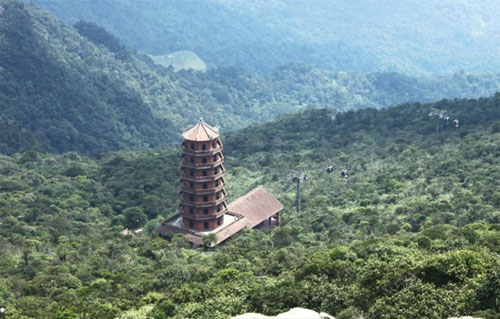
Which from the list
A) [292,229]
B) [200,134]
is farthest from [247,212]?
[200,134]

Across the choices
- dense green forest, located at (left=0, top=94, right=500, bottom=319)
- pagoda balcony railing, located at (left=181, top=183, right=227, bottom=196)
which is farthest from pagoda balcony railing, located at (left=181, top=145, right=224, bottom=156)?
dense green forest, located at (left=0, top=94, right=500, bottom=319)

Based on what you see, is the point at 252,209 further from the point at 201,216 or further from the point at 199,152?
the point at 199,152

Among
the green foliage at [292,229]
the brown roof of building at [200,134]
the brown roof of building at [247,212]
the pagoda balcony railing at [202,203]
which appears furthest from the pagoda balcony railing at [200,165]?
the green foliage at [292,229]

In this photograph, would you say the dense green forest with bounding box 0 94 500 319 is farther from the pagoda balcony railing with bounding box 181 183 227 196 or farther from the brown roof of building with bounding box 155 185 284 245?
the pagoda balcony railing with bounding box 181 183 227 196

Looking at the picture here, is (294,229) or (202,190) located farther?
(294,229)

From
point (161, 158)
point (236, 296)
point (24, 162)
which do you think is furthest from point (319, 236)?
point (24, 162)

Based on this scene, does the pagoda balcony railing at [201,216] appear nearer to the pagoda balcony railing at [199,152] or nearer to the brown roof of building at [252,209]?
the brown roof of building at [252,209]
